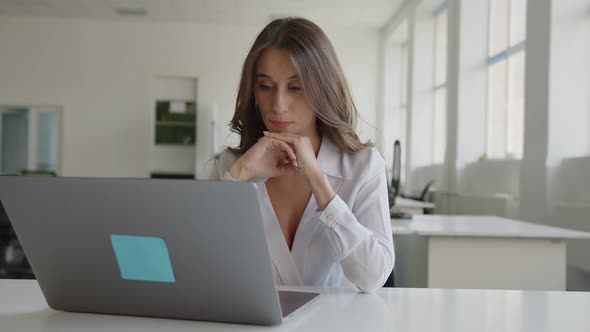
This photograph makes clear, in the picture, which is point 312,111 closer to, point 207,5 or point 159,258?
point 159,258

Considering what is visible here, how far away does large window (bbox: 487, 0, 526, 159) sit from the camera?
587cm

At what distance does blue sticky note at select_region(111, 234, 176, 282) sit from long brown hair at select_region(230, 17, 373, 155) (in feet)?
2.27

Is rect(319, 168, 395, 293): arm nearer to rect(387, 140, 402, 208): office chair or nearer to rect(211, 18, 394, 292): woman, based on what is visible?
rect(211, 18, 394, 292): woman

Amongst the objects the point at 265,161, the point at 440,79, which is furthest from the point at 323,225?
the point at 440,79

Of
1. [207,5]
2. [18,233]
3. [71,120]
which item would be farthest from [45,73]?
[18,233]

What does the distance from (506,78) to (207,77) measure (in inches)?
225

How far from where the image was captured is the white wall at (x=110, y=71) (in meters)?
10.7

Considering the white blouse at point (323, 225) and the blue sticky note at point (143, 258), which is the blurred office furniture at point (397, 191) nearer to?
the white blouse at point (323, 225)

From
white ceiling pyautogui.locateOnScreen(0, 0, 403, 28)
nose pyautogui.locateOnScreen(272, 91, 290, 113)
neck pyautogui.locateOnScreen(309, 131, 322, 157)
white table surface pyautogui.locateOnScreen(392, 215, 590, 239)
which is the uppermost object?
white ceiling pyautogui.locateOnScreen(0, 0, 403, 28)

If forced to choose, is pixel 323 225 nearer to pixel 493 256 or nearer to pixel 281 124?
pixel 281 124

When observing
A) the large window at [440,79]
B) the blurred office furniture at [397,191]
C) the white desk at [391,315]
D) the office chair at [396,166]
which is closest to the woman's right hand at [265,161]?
the white desk at [391,315]

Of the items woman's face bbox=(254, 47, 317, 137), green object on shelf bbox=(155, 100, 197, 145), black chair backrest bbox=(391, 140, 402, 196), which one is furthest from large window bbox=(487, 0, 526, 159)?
green object on shelf bbox=(155, 100, 197, 145)

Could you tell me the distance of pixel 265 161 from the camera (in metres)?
1.45

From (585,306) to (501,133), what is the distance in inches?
224
